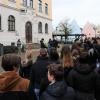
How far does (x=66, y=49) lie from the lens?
8375 millimetres

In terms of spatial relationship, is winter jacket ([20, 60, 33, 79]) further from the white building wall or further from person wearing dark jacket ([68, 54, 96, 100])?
the white building wall

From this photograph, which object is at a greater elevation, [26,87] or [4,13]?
[4,13]

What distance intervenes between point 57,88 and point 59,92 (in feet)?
0.21

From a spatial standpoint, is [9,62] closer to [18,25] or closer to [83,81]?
[83,81]

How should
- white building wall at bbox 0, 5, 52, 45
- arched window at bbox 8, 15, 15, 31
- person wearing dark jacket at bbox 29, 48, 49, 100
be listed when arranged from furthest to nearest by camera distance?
arched window at bbox 8, 15, 15, 31, white building wall at bbox 0, 5, 52, 45, person wearing dark jacket at bbox 29, 48, 49, 100

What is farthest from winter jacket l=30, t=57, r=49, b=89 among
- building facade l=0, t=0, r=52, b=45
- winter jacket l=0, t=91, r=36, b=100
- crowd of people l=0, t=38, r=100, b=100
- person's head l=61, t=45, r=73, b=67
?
building facade l=0, t=0, r=52, b=45

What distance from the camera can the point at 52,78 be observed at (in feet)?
17.8

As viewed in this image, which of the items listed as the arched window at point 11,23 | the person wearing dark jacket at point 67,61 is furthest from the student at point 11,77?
the arched window at point 11,23

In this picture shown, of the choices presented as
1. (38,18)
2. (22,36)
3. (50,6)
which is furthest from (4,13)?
(50,6)

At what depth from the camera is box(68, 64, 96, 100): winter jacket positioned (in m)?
6.85

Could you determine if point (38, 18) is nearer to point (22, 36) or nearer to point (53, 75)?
point (22, 36)

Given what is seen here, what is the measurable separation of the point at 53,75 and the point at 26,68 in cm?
389

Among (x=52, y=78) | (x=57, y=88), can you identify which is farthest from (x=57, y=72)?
(x=57, y=88)

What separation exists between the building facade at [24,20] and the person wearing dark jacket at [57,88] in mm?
43209
